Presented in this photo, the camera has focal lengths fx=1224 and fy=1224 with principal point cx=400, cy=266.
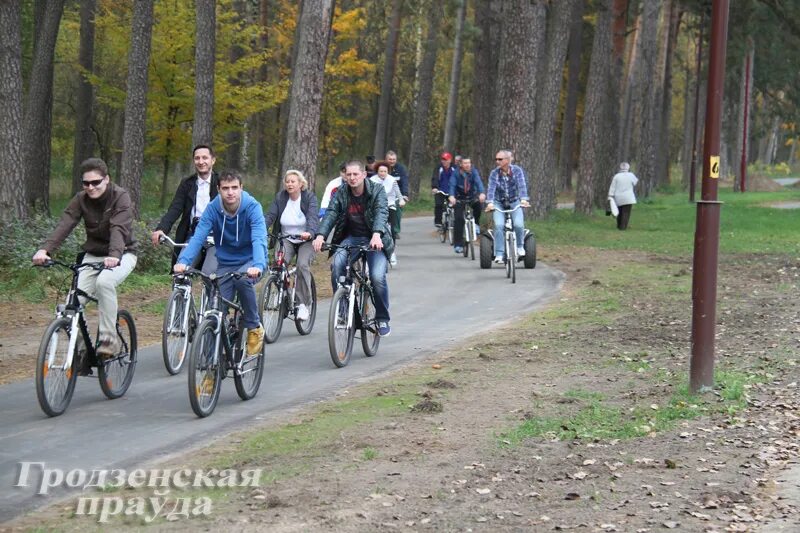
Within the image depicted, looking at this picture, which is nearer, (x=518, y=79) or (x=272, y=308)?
(x=272, y=308)

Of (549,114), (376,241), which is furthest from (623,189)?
(376,241)

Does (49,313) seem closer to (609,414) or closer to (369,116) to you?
(609,414)

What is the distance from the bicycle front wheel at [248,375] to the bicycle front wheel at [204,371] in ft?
1.00

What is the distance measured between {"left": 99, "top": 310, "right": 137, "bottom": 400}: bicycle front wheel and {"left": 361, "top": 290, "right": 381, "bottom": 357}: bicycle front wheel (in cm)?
284

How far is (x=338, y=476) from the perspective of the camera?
7.52 m

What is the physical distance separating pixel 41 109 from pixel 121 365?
20.8 meters

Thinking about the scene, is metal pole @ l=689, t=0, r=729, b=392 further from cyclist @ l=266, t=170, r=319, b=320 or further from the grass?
cyclist @ l=266, t=170, r=319, b=320

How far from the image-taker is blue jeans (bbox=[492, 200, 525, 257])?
20828 mm

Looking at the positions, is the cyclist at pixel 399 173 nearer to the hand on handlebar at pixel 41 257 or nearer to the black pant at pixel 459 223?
the black pant at pixel 459 223

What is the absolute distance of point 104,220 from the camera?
1009 cm

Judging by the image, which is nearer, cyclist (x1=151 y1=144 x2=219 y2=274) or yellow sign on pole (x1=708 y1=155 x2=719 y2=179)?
yellow sign on pole (x1=708 y1=155 x2=719 y2=179)

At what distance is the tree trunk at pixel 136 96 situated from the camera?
85.7 feet

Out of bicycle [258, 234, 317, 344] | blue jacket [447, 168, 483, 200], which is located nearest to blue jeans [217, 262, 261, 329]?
bicycle [258, 234, 317, 344]

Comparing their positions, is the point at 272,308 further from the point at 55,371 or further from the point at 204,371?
the point at 55,371
